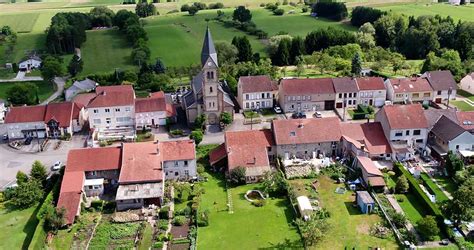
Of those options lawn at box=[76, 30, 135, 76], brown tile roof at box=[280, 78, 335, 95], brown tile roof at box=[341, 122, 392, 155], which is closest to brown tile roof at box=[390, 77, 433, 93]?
brown tile roof at box=[280, 78, 335, 95]

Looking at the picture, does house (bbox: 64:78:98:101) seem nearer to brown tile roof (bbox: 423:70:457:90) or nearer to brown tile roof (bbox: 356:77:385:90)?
brown tile roof (bbox: 356:77:385:90)

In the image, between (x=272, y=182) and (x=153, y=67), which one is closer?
(x=272, y=182)

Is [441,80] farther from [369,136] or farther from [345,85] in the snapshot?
[369,136]

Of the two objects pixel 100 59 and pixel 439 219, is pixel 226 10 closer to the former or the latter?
pixel 100 59

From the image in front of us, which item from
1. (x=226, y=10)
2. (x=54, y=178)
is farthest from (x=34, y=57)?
(x=226, y=10)

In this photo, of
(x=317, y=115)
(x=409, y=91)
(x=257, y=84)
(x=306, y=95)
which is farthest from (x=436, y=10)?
(x=257, y=84)

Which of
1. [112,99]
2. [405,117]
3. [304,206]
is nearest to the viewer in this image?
[304,206]
